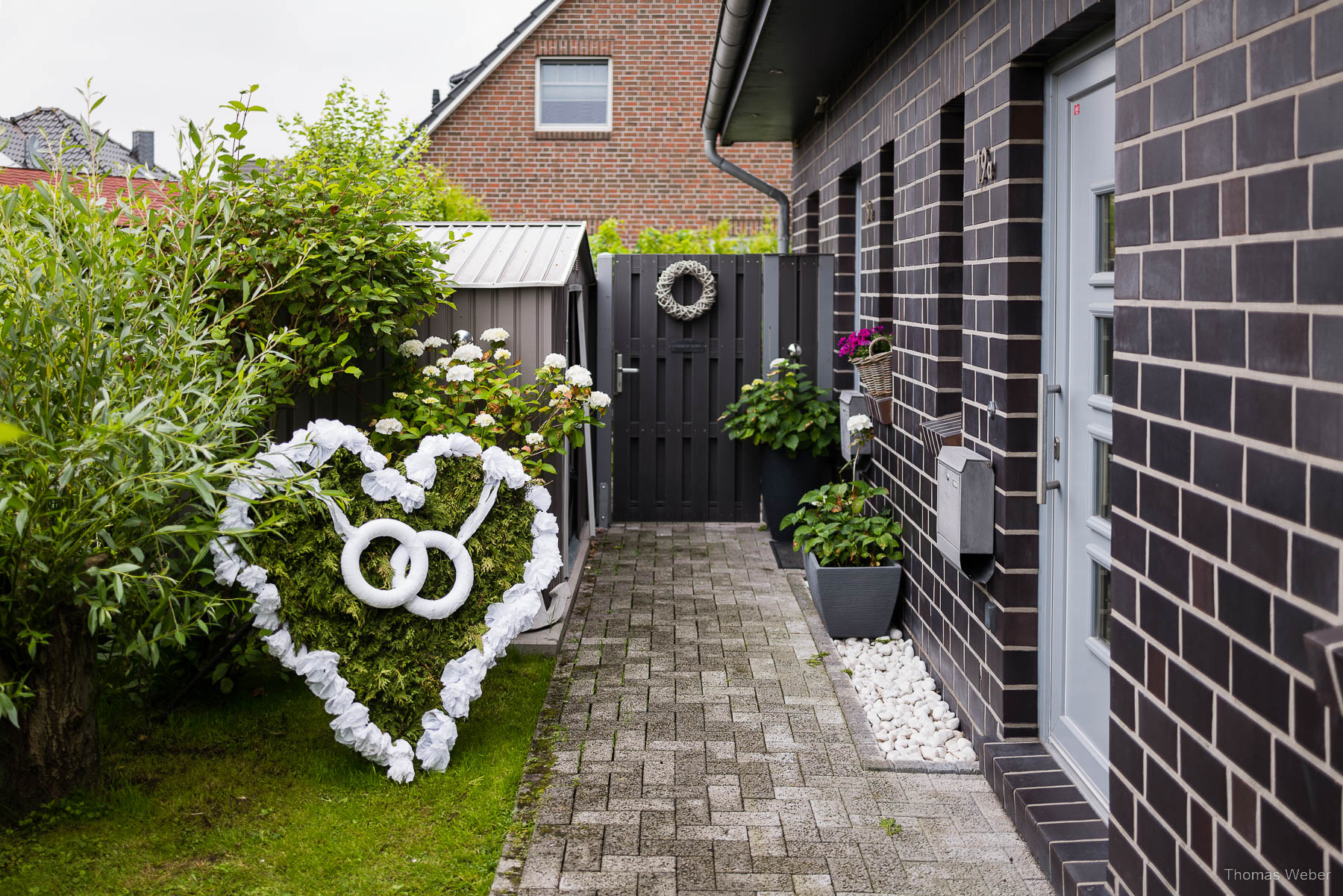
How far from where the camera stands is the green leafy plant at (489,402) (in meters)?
4.98

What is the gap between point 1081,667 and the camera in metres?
3.63

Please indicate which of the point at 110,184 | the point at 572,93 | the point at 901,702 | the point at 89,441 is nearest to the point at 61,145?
the point at 89,441

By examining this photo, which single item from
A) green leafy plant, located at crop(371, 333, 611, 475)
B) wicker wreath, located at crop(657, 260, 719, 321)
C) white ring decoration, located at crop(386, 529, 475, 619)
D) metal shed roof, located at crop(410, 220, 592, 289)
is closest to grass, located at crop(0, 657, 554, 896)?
white ring decoration, located at crop(386, 529, 475, 619)

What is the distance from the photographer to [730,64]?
6879 millimetres

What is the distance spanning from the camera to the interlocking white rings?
3.85 m

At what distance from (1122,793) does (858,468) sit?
14.0ft

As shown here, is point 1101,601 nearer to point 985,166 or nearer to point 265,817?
point 985,166

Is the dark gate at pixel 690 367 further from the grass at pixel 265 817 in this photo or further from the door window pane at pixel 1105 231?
the door window pane at pixel 1105 231

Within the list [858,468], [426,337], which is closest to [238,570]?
[426,337]

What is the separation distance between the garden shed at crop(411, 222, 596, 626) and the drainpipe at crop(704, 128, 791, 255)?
9.48 ft

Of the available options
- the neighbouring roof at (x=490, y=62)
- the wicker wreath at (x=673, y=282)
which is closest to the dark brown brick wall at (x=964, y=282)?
the wicker wreath at (x=673, y=282)

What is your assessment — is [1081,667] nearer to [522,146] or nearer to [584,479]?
[584,479]

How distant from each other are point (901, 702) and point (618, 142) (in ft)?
39.6

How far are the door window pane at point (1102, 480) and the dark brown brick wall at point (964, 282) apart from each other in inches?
13.9
